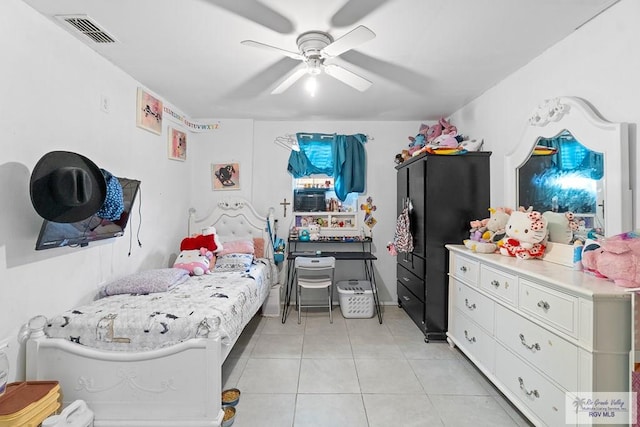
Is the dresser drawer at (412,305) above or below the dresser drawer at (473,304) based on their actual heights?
below

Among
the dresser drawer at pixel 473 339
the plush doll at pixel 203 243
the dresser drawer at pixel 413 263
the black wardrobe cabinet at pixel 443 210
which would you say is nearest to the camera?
the dresser drawer at pixel 473 339

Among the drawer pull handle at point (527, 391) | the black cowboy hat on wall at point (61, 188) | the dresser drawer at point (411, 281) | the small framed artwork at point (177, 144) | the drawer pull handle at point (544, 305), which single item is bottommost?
the drawer pull handle at point (527, 391)

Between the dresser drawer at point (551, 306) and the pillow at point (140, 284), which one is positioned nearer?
the dresser drawer at point (551, 306)

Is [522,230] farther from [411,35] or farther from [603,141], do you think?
[411,35]

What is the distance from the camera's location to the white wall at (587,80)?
5.66ft

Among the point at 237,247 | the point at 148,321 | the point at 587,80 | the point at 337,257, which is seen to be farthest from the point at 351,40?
the point at 237,247

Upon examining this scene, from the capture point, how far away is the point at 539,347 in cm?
173

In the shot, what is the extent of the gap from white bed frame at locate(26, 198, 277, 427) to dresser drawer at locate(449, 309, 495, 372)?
181cm

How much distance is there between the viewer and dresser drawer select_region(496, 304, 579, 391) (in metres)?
1.52

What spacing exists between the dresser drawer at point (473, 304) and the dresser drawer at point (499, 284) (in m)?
0.10

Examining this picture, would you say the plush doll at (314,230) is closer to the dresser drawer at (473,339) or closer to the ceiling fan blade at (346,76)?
the dresser drawer at (473,339)

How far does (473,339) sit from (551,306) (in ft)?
3.20

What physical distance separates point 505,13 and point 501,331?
1.96 meters

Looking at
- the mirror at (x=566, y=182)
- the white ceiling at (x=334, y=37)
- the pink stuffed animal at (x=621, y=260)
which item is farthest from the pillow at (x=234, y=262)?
the pink stuffed animal at (x=621, y=260)
